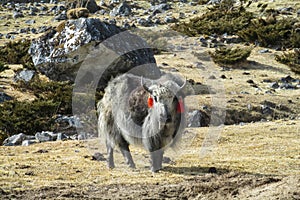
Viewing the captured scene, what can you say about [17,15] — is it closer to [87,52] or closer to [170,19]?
[170,19]

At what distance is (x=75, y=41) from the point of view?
74.3 ft

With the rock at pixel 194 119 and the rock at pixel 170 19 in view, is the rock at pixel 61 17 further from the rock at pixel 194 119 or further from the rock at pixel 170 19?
the rock at pixel 194 119

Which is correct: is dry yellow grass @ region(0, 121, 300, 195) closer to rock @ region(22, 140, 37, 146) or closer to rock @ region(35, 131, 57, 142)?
rock @ region(22, 140, 37, 146)

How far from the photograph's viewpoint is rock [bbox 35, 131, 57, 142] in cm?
1453

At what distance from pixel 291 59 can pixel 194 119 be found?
1224 cm

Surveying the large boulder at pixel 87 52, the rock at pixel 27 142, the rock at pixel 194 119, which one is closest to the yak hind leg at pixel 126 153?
the rock at pixel 27 142

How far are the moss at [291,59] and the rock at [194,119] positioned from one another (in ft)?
34.2

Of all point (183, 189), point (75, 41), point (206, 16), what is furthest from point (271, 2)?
point (183, 189)

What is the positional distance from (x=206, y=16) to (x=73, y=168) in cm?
3334

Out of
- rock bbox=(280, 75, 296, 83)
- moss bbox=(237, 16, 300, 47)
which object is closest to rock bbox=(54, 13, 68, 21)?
moss bbox=(237, 16, 300, 47)

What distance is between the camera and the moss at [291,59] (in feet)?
85.0

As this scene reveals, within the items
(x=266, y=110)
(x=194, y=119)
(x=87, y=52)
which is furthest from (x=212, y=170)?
(x=87, y=52)

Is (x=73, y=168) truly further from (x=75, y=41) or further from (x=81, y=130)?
(x=75, y=41)

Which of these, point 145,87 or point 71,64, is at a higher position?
point 145,87
